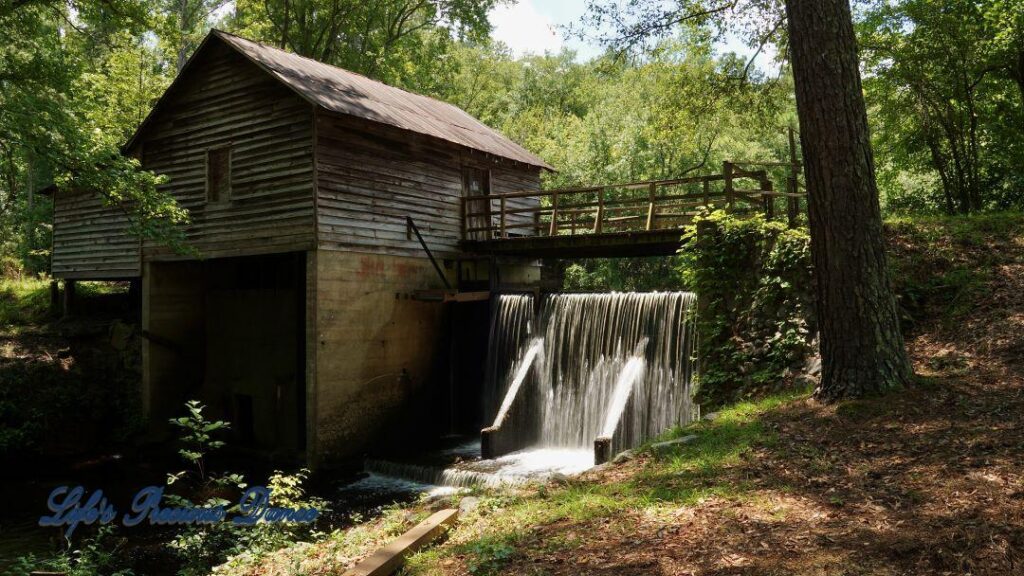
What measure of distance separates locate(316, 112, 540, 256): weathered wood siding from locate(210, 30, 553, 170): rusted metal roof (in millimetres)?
366

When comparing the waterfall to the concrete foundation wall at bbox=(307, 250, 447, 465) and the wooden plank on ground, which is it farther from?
the wooden plank on ground

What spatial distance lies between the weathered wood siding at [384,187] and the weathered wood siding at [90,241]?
23.4 ft

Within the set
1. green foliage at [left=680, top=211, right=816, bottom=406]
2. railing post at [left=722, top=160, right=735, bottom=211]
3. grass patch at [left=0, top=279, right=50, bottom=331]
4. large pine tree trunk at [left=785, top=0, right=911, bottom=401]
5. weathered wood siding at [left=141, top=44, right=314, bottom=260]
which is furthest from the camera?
grass patch at [left=0, top=279, right=50, bottom=331]

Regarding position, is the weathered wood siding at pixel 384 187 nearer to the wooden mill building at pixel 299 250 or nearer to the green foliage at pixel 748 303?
the wooden mill building at pixel 299 250

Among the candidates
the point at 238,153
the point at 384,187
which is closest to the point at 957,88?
the point at 384,187

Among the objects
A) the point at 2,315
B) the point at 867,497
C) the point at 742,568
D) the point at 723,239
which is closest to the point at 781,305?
the point at 723,239

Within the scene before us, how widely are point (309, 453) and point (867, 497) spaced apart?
11102 millimetres

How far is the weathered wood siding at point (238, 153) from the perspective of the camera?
13.9 metres

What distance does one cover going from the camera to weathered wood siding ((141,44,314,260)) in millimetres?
13891

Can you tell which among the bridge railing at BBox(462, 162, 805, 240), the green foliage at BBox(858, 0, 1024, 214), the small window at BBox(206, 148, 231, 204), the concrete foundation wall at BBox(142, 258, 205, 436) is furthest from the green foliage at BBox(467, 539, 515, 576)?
the green foliage at BBox(858, 0, 1024, 214)

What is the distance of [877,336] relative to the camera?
22.1 ft

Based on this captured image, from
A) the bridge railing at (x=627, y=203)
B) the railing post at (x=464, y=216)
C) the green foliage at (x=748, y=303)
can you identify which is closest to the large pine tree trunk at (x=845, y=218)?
the green foliage at (x=748, y=303)

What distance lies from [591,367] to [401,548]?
901 cm

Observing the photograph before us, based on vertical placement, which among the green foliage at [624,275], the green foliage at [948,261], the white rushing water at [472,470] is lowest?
the white rushing water at [472,470]
